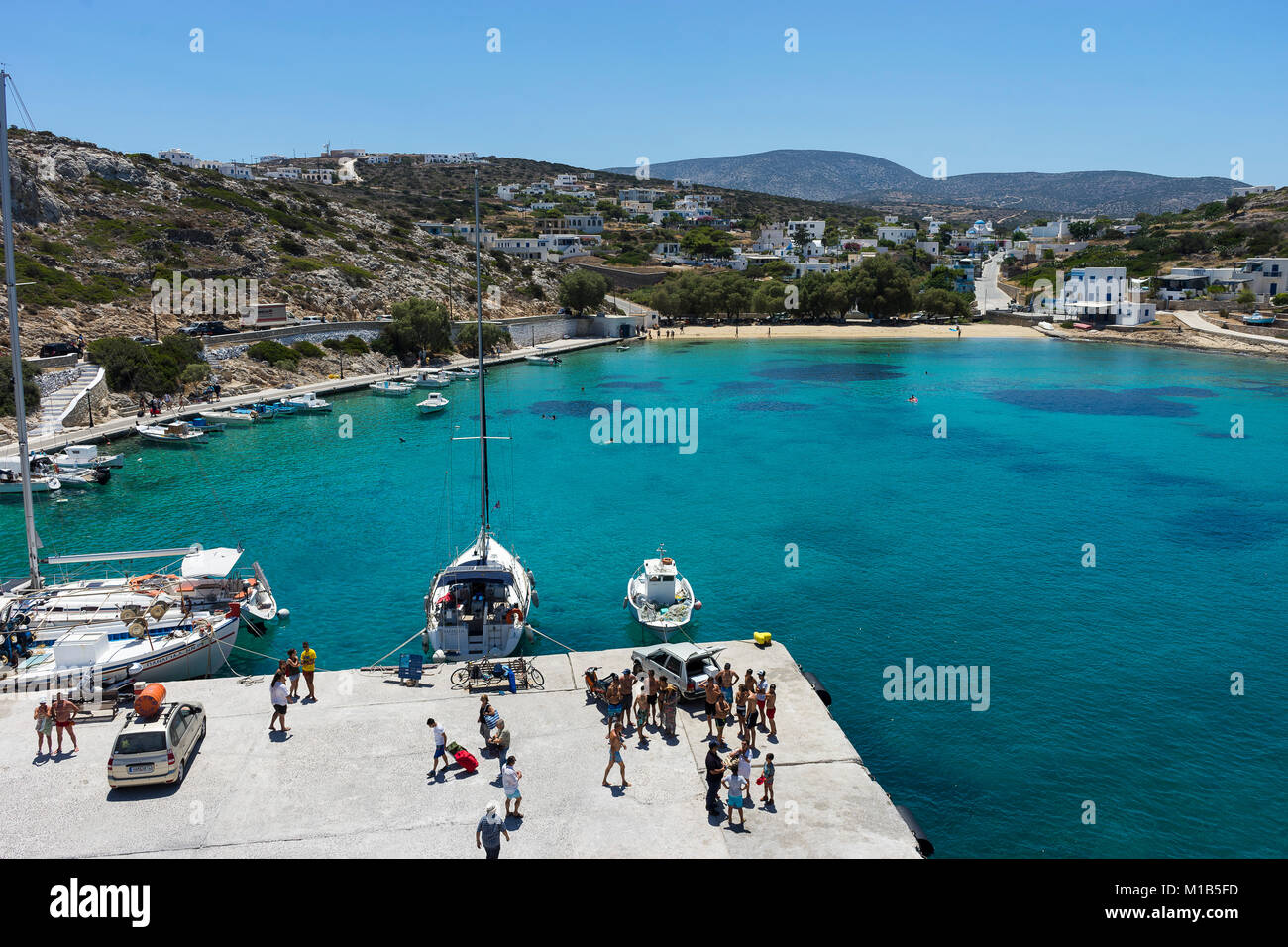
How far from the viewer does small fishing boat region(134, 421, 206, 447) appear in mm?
57469

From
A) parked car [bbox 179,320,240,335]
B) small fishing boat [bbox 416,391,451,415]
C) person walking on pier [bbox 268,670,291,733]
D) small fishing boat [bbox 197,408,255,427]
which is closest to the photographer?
person walking on pier [bbox 268,670,291,733]

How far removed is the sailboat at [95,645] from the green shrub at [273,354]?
52.8 metres

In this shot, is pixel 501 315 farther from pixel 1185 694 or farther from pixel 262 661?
pixel 1185 694

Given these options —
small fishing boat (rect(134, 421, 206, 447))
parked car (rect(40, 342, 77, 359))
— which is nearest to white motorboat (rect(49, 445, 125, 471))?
small fishing boat (rect(134, 421, 206, 447))

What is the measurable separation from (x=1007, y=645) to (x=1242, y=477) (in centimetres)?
3398

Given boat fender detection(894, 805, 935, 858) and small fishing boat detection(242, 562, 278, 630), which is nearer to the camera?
boat fender detection(894, 805, 935, 858)


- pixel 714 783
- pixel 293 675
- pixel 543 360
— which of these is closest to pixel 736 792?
pixel 714 783

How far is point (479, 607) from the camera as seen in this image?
26.6 metres

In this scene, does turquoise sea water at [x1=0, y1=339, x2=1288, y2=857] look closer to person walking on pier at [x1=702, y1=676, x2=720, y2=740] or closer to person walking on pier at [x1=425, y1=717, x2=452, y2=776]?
person walking on pier at [x1=702, y1=676, x2=720, y2=740]

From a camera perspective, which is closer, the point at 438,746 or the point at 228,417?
the point at 438,746

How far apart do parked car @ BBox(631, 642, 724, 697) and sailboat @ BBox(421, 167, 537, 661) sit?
15.7ft

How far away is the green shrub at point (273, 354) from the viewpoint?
256 ft

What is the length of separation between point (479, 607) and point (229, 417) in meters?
45.9

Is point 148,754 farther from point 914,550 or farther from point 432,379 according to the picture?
point 432,379
